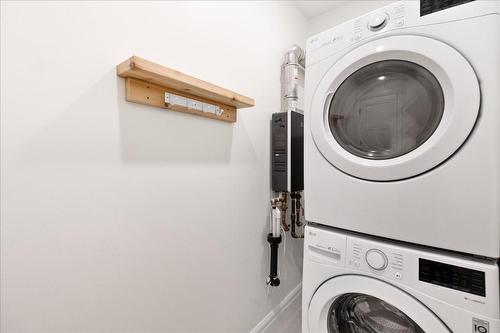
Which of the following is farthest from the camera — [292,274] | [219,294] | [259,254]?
[292,274]

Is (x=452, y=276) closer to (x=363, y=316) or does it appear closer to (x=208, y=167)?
(x=363, y=316)

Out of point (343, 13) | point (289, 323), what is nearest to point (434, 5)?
point (343, 13)

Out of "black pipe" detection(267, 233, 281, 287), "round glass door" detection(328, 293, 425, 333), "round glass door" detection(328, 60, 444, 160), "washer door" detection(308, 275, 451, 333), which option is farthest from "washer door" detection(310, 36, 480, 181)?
"black pipe" detection(267, 233, 281, 287)

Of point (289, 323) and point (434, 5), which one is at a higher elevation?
point (434, 5)

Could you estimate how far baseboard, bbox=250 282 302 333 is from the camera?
5.25 feet

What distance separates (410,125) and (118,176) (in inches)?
44.1

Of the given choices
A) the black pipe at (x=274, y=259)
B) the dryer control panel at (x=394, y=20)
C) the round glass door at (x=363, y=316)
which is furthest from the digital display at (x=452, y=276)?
the black pipe at (x=274, y=259)

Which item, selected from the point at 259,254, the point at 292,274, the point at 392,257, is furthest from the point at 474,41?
the point at 292,274

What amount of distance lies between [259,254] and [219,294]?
1.30 ft

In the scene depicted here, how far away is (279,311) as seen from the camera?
70.4 inches

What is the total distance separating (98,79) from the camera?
82cm

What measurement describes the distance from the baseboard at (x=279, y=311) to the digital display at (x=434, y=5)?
189cm

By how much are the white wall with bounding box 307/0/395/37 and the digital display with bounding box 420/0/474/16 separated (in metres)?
1.34

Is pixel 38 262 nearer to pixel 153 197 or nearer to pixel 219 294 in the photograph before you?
pixel 153 197
